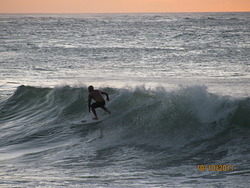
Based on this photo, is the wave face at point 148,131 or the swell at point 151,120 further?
the swell at point 151,120

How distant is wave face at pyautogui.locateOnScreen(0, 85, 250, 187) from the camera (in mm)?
8875

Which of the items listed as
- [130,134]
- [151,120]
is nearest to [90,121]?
[130,134]

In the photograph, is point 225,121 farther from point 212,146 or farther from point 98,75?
point 98,75

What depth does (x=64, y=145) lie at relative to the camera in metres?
10.3

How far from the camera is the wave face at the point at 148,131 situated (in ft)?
29.1

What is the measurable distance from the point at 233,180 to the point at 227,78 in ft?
41.5

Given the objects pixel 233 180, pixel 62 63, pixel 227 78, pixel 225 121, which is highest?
pixel 62 63

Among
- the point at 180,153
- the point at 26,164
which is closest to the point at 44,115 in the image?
the point at 26,164

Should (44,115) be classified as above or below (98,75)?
below

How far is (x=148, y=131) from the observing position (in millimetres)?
Result: 10609
